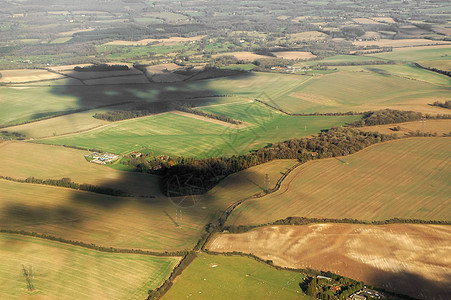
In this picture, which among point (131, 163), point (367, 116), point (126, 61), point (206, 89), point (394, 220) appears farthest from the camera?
point (126, 61)

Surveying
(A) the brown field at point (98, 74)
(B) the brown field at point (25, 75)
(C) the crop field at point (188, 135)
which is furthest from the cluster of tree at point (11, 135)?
(A) the brown field at point (98, 74)

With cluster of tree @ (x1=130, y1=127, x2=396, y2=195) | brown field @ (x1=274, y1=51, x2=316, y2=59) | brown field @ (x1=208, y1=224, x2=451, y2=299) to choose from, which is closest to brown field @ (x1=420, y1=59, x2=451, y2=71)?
brown field @ (x1=274, y1=51, x2=316, y2=59)

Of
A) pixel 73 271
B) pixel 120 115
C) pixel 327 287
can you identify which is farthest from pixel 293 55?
pixel 73 271

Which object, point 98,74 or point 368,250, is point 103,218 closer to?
point 368,250

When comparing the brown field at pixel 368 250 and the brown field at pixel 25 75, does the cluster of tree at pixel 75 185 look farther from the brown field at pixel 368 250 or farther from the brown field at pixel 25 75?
the brown field at pixel 25 75

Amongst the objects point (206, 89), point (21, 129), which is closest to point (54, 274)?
point (21, 129)

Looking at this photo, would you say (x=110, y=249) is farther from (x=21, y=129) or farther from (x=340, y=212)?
(x=21, y=129)
